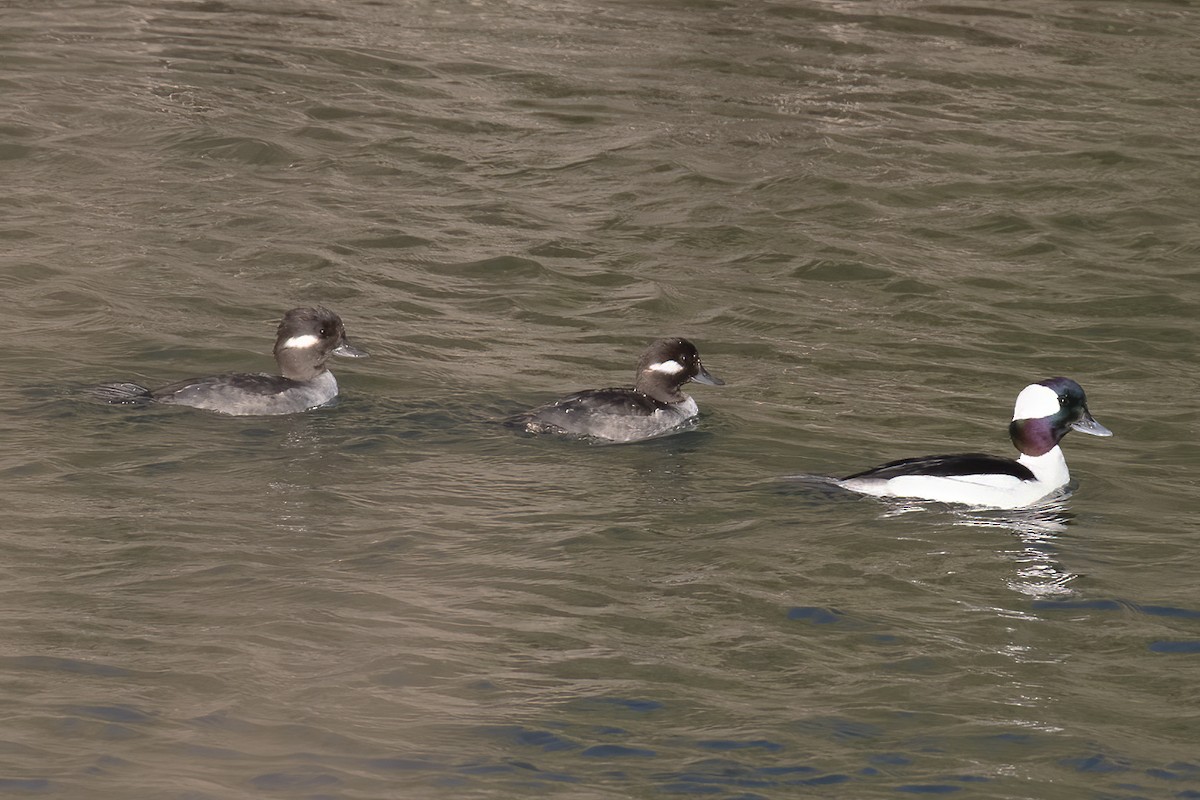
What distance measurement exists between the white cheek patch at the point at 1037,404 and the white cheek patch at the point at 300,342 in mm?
4581

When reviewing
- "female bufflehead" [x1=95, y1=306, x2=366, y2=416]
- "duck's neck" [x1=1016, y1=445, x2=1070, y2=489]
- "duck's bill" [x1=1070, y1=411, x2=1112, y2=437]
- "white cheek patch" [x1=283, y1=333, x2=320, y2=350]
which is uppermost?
"white cheek patch" [x1=283, y1=333, x2=320, y2=350]

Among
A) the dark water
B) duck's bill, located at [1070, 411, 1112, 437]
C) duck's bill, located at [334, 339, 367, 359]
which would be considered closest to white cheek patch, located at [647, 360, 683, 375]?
the dark water

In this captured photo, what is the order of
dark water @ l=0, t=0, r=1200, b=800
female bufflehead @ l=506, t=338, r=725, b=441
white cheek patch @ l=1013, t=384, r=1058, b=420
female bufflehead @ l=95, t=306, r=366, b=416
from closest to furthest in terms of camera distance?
dark water @ l=0, t=0, r=1200, b=800 → white cheek patch @ l=1013, t=384, r=1058, b=420 → female bufflehead @ l=506, t=338, r=725, b=441 → female bufflehead @ l=95, t=306, r=366, b=416

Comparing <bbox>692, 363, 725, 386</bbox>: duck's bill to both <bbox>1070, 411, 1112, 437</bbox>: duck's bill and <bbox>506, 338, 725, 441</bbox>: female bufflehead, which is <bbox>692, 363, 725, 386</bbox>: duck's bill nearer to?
<bbox>506, 338, 725, 441</bbox>: female bufflehead

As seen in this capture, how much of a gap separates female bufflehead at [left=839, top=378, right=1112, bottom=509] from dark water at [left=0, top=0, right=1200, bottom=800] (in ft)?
0.52

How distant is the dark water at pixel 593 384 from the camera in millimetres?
7156

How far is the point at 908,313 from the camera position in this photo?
13859 mm

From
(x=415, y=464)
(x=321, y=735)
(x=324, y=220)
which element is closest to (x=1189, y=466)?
(x=415, y=464)

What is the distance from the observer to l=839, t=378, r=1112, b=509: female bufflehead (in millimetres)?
9727

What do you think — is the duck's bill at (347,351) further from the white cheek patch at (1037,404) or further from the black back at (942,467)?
the white cheek patch at (1037,404)

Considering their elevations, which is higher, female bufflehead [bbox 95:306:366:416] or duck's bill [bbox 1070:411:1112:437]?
female bufflehead [bbox 95:306:366:416]

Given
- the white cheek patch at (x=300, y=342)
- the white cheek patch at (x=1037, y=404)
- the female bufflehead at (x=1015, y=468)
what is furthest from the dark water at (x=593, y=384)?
the white cheek patch at (x=1037, y=404)

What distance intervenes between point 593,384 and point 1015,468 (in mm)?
3262

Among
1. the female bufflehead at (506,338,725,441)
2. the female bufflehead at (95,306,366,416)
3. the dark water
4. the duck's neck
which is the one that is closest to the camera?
the dark water
